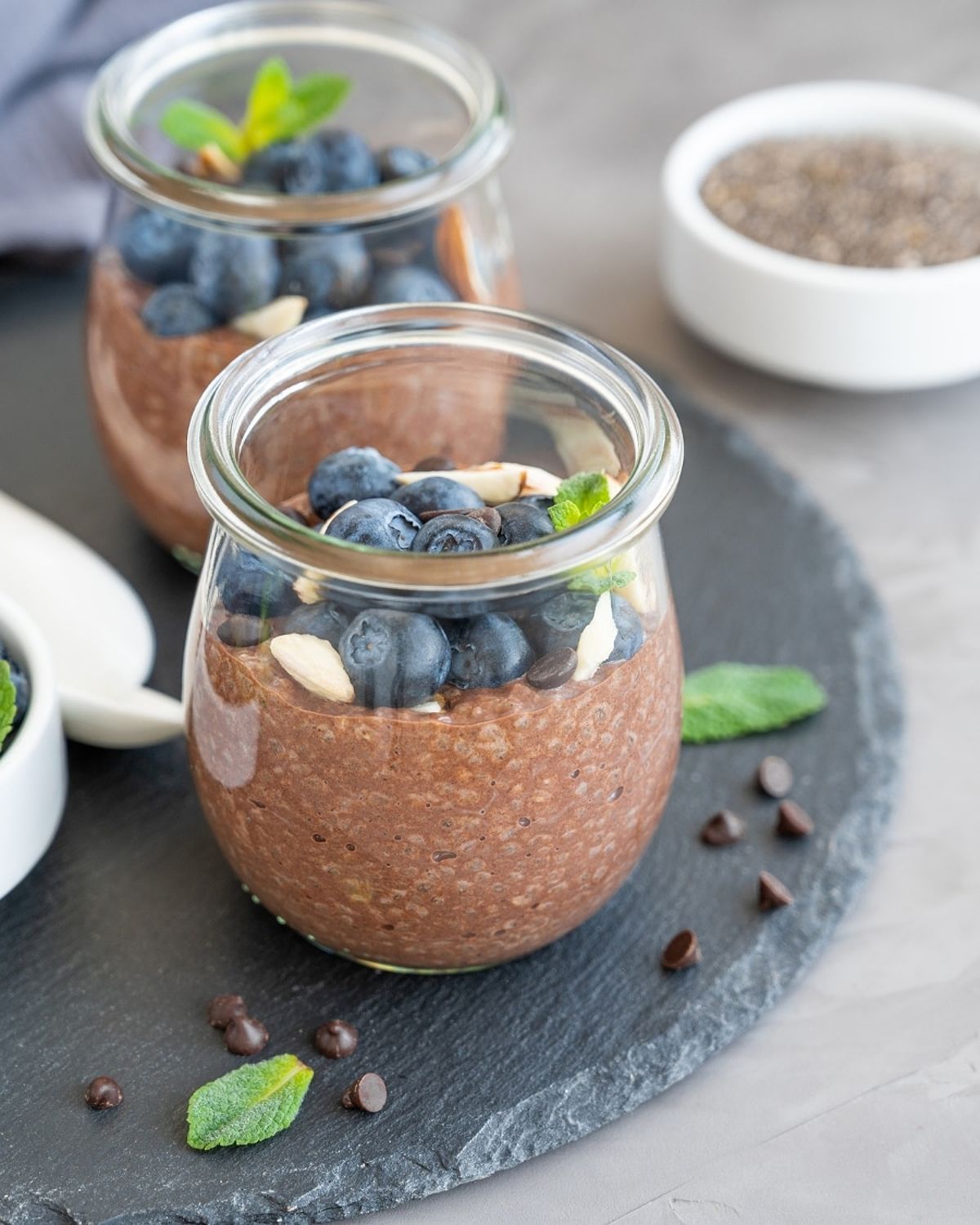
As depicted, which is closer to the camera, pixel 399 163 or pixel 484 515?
pixel 484 515

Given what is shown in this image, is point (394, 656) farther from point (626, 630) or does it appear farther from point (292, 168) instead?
point (292, 168)

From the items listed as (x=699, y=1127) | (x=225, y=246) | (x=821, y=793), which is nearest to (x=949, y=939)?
(x=821, y=793)

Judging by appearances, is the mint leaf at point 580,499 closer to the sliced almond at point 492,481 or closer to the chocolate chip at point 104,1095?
the sliced almond at point 492,481

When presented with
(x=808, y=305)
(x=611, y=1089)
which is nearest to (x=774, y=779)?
(x=611, y=1089)

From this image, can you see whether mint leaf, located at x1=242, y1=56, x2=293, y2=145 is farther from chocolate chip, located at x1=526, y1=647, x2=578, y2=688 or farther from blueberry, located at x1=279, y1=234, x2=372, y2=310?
chocolate chip, located at x1=526, y1=647, x2=578, y2=688

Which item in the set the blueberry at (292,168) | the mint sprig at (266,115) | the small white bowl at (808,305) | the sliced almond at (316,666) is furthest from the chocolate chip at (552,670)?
the small white bowl at (808,305)

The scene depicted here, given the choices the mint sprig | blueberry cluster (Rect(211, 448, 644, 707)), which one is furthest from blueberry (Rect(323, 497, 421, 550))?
the mint sprig
